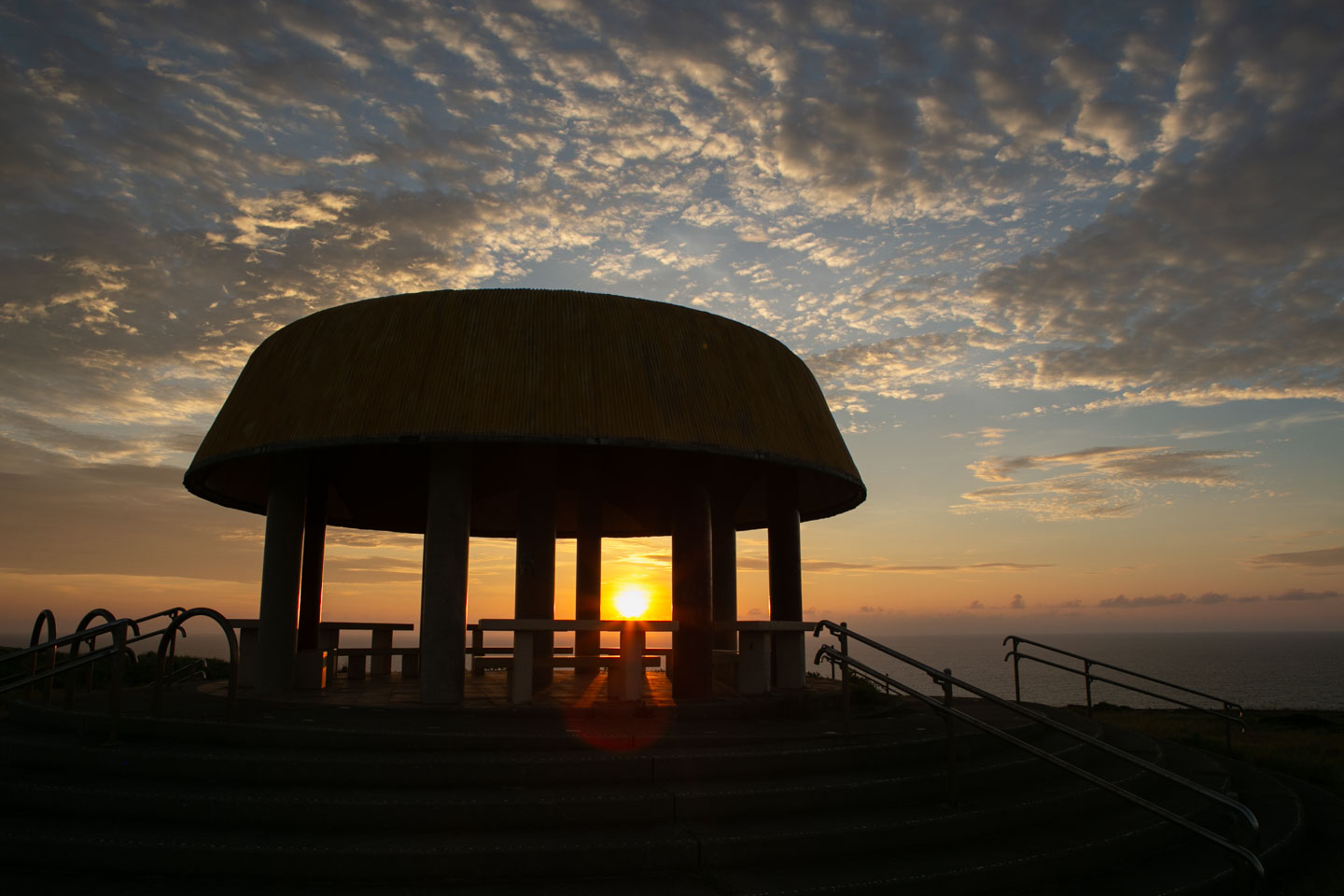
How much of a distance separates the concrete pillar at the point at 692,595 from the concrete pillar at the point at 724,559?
4231 mm

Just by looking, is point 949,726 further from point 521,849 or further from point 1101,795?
point 521,849

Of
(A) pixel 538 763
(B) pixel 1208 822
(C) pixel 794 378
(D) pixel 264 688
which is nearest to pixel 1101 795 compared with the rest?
(B) pixel 1208 822

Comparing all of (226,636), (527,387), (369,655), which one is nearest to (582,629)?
(527,387)

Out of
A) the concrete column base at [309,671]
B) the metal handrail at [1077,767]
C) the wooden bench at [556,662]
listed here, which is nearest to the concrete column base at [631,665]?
the wooden bench at [556,662]

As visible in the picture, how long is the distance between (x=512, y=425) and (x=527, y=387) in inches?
27.1

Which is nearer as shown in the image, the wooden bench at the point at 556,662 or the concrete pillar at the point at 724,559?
the wooden bench at the point at 556,662

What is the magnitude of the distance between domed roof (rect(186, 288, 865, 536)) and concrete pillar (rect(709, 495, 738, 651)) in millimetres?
2832

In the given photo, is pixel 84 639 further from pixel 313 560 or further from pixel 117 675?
pixel 313 560

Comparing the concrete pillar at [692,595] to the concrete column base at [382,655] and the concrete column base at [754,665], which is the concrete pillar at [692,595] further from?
the concrete column base at [382,655]

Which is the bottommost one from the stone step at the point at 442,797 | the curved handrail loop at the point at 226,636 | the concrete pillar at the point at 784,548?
the stone step at the point at 442,797

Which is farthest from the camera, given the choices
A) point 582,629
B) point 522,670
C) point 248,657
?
point 248,657

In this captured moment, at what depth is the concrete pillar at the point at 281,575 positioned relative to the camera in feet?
44.2

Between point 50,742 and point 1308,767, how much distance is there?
655 inches

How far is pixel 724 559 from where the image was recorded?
59.4 feet
